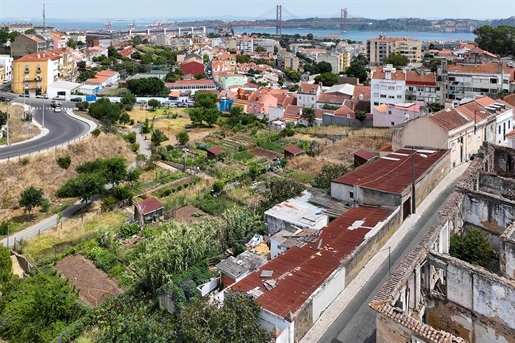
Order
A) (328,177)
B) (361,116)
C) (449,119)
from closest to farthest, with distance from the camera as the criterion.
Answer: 1. (328,177)
2. (449,119)
3. (361,116)

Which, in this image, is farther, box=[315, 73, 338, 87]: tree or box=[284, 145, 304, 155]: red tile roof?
box=[315, 73, 338, 87]: tree

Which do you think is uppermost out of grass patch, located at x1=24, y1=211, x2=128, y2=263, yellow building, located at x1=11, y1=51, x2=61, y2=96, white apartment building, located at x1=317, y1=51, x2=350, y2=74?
white apartment building, located at x1=317, y1=51, x2=350, y2=74

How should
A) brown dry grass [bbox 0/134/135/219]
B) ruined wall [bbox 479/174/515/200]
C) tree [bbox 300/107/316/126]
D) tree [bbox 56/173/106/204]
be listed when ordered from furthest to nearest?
1. tree [bbox 300/107/316/126]
2. brown dry grass [bbox 0/134/135/219]
3. tree [bbox 56/173/106/204]
4. ruined wall [bbox 479/174/515/200]

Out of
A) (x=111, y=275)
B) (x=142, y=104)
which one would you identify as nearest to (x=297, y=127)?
(x=142, y=104)

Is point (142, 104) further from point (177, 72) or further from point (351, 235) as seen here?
point (351, 235)

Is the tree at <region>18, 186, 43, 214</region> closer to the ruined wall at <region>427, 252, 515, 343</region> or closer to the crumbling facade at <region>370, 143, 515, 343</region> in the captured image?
the crumbling facade at <region>370, 143, 515, 343</region>

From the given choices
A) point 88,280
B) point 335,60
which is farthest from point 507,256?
point 335,60

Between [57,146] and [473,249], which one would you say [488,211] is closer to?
[473,249]

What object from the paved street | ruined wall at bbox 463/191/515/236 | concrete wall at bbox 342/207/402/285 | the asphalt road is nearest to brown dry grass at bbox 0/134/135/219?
concrete wall at bbox 342/207/402/285
